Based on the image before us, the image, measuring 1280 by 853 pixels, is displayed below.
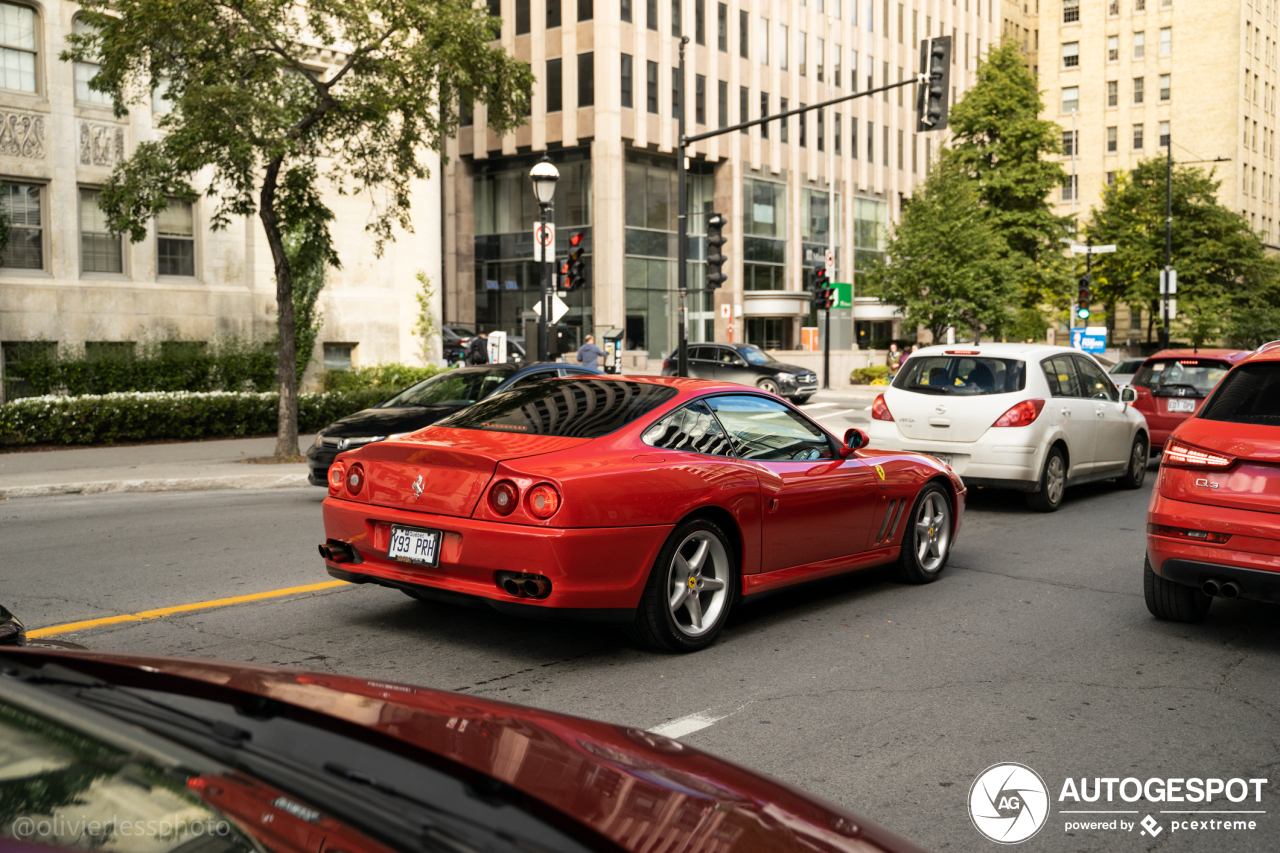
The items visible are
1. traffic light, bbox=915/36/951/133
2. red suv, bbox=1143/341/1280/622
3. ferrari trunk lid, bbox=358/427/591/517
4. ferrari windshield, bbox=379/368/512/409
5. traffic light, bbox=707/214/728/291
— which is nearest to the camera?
ferrari trunk lid, bbox=358/427/591/517

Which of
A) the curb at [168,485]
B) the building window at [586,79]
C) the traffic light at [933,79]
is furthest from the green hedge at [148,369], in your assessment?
the building window at [586,79]

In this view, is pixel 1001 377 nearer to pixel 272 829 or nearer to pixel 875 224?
pixel 272 829

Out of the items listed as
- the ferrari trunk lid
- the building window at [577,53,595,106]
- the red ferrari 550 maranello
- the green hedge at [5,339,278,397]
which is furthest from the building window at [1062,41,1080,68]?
the ferrari trunk lid

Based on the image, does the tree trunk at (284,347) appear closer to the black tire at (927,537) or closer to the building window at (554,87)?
the black tire at (927,537)

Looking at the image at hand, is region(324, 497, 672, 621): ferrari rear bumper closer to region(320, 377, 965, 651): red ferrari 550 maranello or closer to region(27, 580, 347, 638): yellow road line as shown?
region(320, 377, 965, 651): red ferrari 550 maranello

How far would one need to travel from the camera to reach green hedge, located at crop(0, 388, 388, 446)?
1825 centimetres

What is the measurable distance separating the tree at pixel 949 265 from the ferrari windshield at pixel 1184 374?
24.9 meters

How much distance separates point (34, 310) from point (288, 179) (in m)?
8.06

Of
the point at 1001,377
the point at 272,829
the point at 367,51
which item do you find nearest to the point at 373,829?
the point at 272,829

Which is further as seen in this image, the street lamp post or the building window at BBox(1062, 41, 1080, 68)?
the building window at BBox(1062, 41, 1080, 68)

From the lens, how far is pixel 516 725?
2064mm

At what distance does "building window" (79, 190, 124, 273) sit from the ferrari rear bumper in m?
20.0

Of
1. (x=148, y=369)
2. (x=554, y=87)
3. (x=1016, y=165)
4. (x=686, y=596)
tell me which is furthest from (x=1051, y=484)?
(x=1016, y=165)

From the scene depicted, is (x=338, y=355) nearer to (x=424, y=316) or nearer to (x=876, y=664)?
(x=424, y=316)
